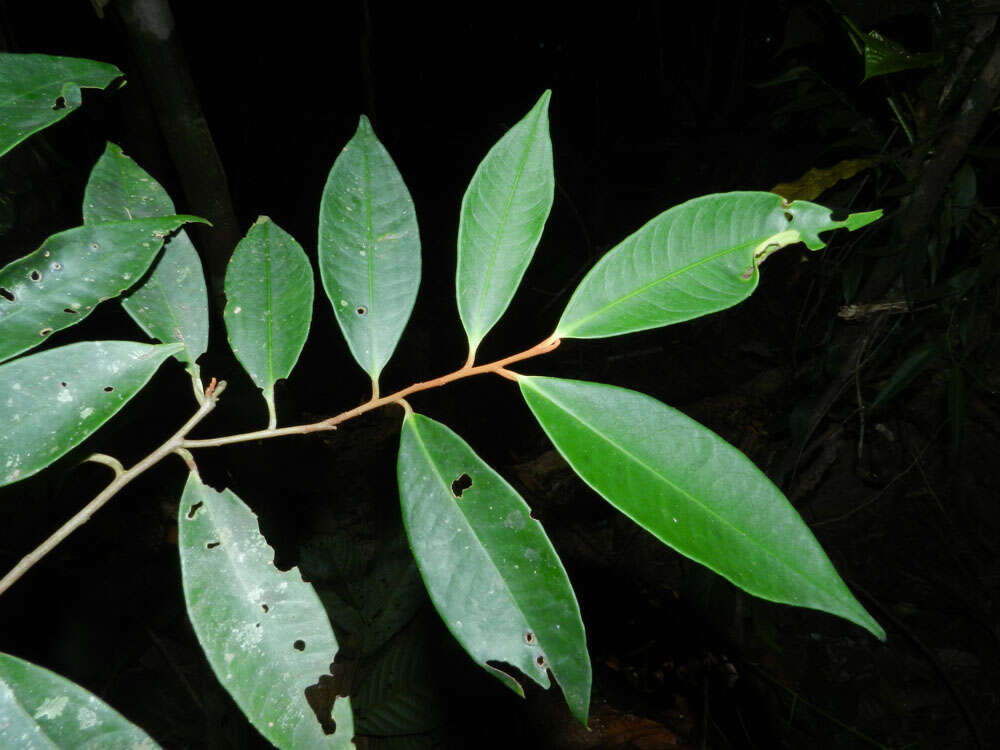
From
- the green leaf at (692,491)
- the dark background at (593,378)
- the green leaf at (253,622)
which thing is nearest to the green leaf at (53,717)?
the green leaf at (253,622)

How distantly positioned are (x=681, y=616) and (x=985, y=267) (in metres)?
1.04

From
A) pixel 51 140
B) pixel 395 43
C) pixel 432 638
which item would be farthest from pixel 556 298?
pixel 51 140

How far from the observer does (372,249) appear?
479 mm

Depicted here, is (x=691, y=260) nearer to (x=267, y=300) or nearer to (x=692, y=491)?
(x=692, y=491)

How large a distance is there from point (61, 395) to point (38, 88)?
0.24m

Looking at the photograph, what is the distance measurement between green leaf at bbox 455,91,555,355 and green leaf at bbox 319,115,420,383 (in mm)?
49

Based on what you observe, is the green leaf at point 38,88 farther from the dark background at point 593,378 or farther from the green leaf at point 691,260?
the green leaf at point 691,260

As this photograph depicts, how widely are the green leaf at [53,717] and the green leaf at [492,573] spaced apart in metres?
0.20

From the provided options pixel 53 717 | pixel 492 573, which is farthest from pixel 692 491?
pixel 53 717

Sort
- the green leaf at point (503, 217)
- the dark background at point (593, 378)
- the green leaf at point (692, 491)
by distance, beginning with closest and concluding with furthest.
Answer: the green leaf at point (692, 491), the green leaf at point (503, 217), the dark background at point (593, 378)

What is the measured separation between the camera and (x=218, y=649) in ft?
1.28

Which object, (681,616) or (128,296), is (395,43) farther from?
(681,616)

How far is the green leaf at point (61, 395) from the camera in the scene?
1.25 feet

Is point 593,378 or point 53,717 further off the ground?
point 53,717
